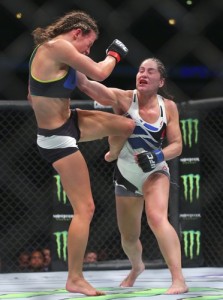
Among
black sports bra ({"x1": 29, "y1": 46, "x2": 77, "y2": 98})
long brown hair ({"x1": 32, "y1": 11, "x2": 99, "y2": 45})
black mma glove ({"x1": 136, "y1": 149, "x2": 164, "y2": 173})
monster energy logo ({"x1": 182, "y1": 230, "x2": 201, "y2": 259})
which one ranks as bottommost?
monster energy logo ({"x1": 182, "y1": 230, "x2": 201, "y2": 259})

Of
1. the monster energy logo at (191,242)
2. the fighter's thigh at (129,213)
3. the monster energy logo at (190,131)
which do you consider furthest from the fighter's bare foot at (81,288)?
the monster energy logo at (190,131)

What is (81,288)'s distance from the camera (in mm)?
2705

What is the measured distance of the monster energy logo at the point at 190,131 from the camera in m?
4.63

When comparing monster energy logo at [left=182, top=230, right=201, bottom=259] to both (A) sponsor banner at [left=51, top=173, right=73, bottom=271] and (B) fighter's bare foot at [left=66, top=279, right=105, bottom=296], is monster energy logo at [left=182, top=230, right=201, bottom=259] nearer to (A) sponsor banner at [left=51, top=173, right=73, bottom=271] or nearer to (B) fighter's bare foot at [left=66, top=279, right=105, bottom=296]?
(A) sponsor banner at [left=51, top=173, right=73, bottom=271]

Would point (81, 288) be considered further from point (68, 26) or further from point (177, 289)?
point (68, 26)

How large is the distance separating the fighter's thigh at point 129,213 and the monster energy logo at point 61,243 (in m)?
1.32

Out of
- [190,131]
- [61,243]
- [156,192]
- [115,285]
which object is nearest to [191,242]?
[190,131]

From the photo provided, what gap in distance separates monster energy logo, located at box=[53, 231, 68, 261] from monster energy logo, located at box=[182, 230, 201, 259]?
770 mm

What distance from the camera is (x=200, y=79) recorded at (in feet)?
17.5

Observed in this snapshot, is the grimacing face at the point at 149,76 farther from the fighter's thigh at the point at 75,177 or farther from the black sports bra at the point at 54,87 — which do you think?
the fighter's thigh at the point at 75,177

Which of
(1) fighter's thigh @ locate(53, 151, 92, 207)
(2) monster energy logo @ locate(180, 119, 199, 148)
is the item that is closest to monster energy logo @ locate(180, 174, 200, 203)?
(2) monster energy logo @ locate(180, 119, 199, 148)

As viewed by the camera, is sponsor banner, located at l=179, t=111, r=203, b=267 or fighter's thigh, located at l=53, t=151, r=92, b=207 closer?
fighter's thigh, located at l=53, t=151, r=92, b=207

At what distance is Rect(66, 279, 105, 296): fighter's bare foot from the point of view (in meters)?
2.70

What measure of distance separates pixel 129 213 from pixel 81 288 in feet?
1.93
